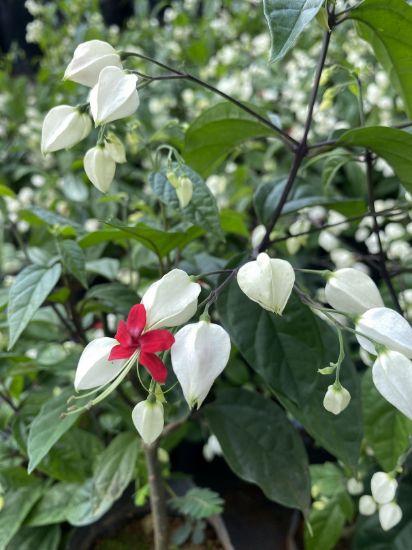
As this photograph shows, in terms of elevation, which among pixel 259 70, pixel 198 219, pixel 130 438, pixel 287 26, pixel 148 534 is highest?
pixel 287 26

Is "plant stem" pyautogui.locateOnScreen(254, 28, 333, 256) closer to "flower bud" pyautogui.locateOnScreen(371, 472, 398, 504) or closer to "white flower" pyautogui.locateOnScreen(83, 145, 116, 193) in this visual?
"white flower" pyautogui.locateOnScreen(83, 145, 116, 193)

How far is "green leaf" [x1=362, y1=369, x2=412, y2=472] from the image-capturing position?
74 cm

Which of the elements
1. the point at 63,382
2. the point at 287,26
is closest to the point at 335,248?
the point at 63,382

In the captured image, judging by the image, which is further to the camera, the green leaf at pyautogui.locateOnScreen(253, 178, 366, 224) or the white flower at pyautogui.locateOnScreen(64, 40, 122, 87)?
the green leaf at pyautogui.locateOnScreen(253, 178, 366, 224)

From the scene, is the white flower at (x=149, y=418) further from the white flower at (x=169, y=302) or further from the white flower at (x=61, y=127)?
the white flower at (x=61, y=127)

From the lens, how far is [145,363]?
45cm

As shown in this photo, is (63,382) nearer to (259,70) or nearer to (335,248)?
(335,248)

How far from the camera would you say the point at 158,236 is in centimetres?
67

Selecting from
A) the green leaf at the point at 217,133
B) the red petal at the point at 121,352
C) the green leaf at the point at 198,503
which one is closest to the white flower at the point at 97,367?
the red petal at the point at 121,352

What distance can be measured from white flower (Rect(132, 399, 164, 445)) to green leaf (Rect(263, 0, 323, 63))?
10.8 inches

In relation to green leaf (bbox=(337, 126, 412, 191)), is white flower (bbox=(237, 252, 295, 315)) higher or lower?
lower

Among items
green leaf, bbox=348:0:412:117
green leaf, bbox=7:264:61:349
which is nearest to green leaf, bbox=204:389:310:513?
green leaf, bbox=7:264:61:349

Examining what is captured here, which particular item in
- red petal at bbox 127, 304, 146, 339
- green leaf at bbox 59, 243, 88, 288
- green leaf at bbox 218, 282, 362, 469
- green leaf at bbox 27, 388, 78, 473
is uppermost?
red petal at bbox 127, 304, 146, 339

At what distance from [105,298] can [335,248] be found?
0.69 m
